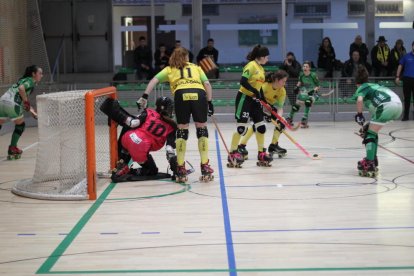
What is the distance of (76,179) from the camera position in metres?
9.87

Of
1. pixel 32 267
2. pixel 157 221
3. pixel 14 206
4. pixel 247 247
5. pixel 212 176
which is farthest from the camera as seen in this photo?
pixel 212 176

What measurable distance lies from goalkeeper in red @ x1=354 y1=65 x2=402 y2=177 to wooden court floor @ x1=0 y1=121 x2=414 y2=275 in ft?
0.71

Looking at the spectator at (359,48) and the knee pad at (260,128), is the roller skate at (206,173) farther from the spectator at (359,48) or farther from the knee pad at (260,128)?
the spectator at (359,48)

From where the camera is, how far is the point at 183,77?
1039cm

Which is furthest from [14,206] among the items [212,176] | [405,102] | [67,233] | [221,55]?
[221,55]

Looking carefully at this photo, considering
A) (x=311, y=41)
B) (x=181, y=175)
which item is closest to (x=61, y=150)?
(x=181, y=175)

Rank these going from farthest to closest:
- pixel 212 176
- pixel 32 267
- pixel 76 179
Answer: pixel 212 176 → pixel 76 179 → pixel 32 267

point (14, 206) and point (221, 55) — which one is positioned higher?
point (221, 55)

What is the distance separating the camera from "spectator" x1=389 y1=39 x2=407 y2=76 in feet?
71.7

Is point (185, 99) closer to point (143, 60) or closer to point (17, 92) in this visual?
point (17, 92)

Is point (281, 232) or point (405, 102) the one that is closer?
point (281, 232)

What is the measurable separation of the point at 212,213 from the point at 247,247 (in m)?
1.63

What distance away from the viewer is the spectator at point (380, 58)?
2191cm

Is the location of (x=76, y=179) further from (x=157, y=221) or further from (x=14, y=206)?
(x=157, y=221)
